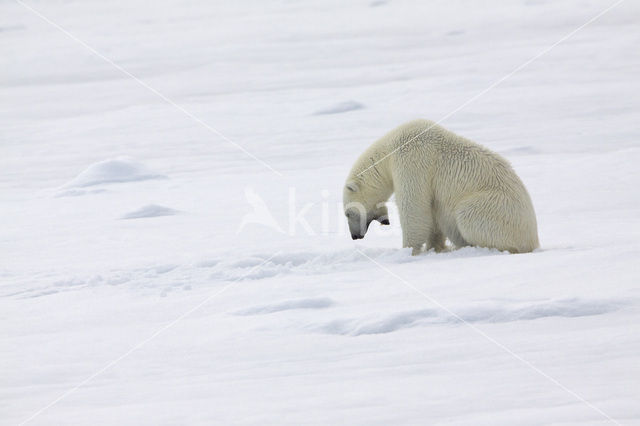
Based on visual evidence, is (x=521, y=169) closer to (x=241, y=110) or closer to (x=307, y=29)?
(x=241, y=110)

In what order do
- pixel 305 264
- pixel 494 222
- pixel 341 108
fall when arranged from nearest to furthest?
1. pixel 494 222
2. pixel 305 264
3. pixel 341 108

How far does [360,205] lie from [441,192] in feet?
1.96

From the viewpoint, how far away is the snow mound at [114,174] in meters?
9.43

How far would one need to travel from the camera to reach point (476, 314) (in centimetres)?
333

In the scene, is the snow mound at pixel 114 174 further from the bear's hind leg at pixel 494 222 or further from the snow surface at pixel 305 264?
the bear's hind leg at pixel 494 222

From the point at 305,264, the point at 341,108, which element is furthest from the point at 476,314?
the point at 341,108

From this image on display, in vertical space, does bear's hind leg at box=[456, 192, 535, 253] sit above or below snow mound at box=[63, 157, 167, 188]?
below

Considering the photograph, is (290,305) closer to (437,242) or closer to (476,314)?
(476,314)

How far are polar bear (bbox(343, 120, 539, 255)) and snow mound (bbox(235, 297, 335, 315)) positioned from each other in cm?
138

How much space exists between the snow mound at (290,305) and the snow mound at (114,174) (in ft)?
19.8

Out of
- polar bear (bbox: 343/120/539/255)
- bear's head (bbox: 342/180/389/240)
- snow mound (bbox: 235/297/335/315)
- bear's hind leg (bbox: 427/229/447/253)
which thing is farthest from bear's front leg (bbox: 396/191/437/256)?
snow mound (bbox: 235/297/335/315)

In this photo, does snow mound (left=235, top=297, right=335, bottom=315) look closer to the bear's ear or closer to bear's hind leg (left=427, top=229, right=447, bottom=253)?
the bear's ear

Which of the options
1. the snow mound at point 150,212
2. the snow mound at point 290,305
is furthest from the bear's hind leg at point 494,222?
the snow mound at point 150,212

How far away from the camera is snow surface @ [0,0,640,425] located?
106 inches
